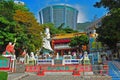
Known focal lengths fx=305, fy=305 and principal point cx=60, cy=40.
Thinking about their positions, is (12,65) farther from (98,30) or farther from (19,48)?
(19,48)

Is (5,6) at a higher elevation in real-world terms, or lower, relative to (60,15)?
lower

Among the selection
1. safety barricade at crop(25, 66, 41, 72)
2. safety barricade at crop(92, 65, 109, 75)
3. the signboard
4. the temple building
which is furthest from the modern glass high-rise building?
safety barricade at crop(92, 65, 109, 75)

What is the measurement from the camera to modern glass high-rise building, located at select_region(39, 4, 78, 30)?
15750 cm

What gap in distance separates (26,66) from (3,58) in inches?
127

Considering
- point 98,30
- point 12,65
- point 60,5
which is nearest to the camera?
point 12,65

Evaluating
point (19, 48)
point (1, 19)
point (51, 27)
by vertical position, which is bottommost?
point (19, 48)

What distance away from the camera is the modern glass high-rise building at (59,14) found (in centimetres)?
15750

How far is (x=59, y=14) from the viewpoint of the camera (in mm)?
159250

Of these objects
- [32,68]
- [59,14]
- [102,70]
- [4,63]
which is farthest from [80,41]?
[59,14]

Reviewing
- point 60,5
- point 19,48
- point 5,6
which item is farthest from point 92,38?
point 60,5

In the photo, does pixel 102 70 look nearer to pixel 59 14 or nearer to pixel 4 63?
pixel 4 63

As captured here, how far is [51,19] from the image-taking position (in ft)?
528

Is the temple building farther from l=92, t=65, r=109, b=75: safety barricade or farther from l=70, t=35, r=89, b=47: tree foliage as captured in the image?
l=92, t=65, r=109, b=75: safety barricade

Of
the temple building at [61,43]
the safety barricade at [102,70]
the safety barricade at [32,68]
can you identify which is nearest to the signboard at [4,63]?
the safety barricade at [32,68]
